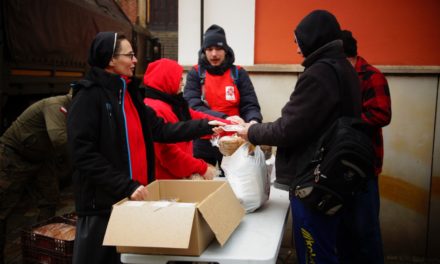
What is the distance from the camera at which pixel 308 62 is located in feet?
7.66

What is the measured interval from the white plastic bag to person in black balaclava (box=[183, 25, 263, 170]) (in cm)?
122

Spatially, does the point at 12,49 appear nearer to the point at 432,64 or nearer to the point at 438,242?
the point at 432,64

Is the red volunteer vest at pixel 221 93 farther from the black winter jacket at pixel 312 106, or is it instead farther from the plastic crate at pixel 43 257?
the plastic crate at pixel 43 257

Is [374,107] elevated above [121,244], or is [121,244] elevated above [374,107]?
[374,107]

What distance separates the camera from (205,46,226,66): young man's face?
3.81 meters

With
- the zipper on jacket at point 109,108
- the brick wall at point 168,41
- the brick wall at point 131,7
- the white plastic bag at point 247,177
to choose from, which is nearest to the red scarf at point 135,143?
the zipper on jacket at point 109,108

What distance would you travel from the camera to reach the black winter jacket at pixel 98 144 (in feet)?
7.11

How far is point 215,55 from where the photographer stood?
3.82m

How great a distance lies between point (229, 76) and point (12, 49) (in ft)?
10.3


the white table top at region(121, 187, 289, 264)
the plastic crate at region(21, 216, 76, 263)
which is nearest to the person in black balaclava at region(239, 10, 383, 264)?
the white table top at region(121, 187, 289, 264)

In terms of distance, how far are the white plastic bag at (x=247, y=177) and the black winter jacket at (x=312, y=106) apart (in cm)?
20

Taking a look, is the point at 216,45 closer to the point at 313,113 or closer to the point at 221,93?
the point at 221,93

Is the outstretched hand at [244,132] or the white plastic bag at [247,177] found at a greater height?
the outstretched hand at [244,132]

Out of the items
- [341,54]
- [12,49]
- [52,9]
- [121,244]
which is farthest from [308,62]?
[52,9]
